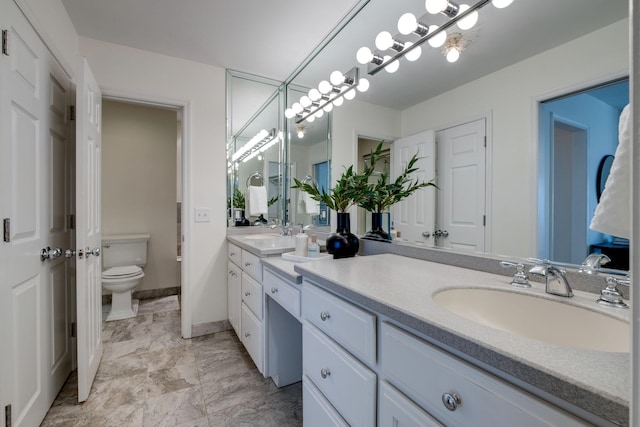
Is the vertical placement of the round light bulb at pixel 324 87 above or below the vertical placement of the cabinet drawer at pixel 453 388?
above

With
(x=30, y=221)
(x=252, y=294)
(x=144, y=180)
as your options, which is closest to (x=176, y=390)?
(x=252, y=294)

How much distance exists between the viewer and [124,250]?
121 inches

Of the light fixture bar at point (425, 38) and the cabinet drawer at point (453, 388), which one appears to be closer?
the cabinet drawer at point (453, 388)

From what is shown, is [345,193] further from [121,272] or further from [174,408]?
[121,272]

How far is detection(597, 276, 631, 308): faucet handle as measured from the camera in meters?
0.72

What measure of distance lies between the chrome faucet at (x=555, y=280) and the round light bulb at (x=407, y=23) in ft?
4.14

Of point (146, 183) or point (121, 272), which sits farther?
point (146, 183)

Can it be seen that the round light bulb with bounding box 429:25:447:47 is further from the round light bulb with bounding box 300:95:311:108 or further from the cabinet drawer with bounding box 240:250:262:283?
the cabinet drawer with bounding box 240:250:262:283

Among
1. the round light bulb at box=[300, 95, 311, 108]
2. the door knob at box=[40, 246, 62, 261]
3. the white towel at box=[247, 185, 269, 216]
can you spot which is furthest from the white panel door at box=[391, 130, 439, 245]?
the door knob at box=[40, 246, 62, 261]

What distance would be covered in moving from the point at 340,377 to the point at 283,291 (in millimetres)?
540

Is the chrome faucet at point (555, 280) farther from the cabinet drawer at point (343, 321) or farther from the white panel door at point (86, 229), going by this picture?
the white panel door at point (86, 229)

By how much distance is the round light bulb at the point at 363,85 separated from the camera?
71.7 inches

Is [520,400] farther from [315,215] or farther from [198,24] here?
[198,24]

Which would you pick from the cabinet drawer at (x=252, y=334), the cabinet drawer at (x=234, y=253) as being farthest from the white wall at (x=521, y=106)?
the cabinet drawer at (x=234, y=253)
